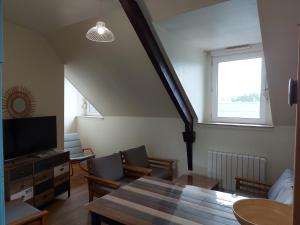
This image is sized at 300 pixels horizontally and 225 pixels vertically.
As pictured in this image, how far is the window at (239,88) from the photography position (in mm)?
3076

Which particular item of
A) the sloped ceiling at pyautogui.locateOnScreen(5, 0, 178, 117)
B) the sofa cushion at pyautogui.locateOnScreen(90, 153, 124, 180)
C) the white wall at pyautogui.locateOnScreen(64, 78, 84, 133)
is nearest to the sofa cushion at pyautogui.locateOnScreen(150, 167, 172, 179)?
the sofa cushion at pyautogui.locateOnScreen(90, 153, 124, 180)

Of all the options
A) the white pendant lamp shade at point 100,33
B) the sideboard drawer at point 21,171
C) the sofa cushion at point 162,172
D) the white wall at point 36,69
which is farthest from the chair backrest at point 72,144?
the white pendant lamp shade at point 100,33

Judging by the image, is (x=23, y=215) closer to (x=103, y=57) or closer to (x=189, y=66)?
(x=103, y=57)

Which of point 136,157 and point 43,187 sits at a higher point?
point 136,157

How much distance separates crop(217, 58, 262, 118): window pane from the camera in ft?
10.2

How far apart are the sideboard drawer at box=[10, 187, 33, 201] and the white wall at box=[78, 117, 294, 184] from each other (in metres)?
1.98

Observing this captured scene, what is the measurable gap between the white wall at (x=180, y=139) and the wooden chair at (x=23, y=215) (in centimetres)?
219

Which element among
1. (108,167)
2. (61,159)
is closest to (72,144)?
(61,159)

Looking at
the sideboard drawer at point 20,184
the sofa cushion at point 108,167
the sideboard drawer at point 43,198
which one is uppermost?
the sofa cushion at point 108,167

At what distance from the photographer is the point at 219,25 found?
2.36 metres

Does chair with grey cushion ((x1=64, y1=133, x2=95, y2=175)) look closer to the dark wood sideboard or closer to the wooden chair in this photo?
the dark wood sideboard

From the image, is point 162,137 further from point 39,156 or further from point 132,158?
point 39,156

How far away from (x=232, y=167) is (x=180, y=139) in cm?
91

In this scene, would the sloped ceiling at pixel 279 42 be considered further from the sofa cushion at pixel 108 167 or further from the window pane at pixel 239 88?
the sofa cushion at pixel 108 167
